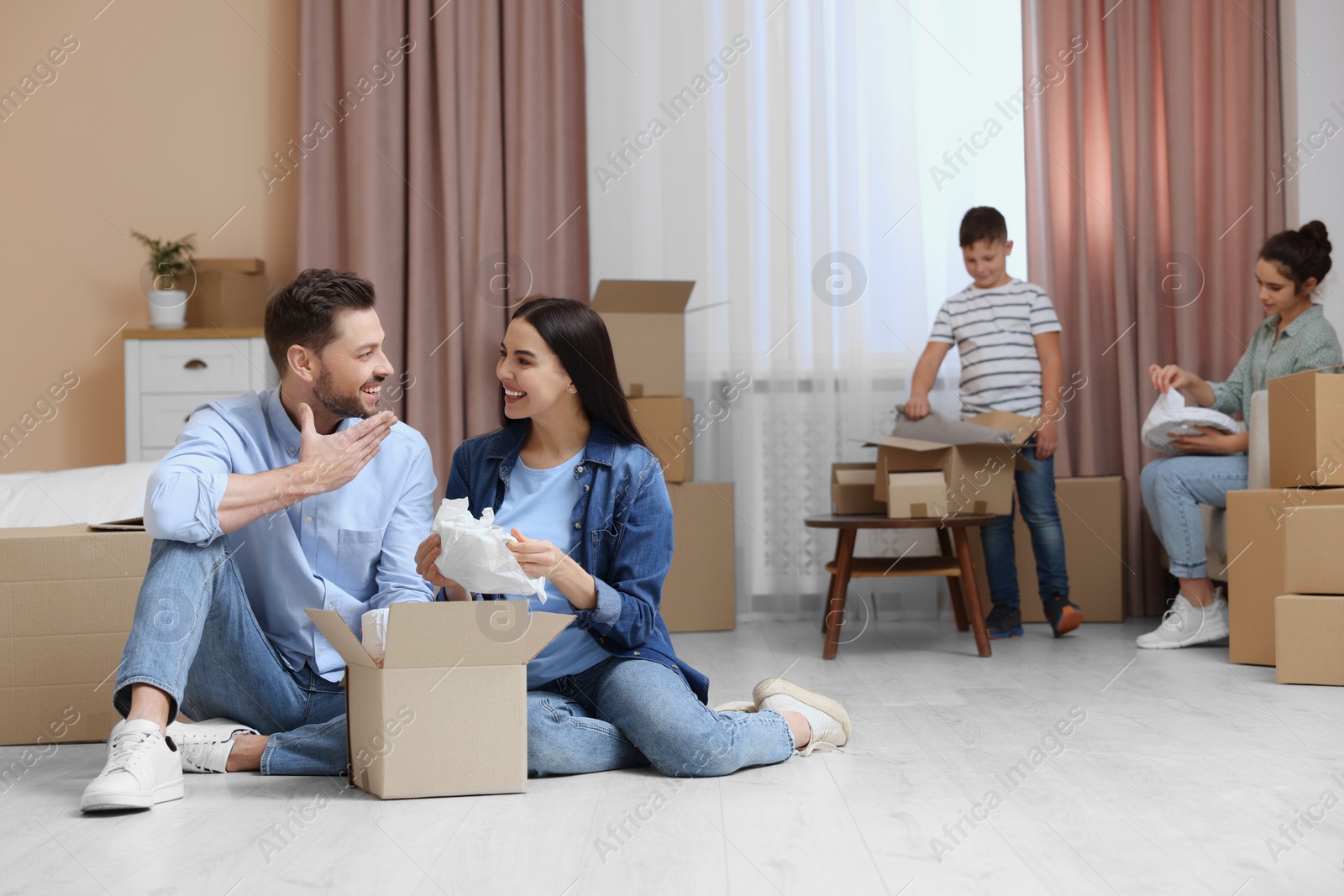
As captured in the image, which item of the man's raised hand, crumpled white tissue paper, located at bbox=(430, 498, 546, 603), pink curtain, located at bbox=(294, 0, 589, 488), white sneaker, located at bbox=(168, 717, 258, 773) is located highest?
pink curtain, located at bbox=(294, 0, 589, 488)

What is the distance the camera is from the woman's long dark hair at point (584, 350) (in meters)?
1.74

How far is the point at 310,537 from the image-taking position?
5.64 ft

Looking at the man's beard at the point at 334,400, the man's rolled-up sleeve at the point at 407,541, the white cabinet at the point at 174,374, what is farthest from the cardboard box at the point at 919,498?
the white cabinet at the point at 174,374

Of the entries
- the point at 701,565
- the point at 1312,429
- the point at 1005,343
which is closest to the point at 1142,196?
the point at 1005,343

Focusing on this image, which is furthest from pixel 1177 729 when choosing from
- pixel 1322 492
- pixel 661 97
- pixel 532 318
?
pixel 661 97

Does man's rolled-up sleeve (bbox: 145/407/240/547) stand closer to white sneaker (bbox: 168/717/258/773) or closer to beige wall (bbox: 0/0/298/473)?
white sneaker (bbox: 168/717/258/773)

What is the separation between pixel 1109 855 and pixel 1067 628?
200 cm

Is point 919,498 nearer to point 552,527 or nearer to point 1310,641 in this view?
point 1310,641

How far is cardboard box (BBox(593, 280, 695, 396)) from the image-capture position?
353 centimetres

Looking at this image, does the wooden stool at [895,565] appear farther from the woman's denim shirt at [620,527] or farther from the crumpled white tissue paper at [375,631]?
the crumpled white tissue paper at [375,631]

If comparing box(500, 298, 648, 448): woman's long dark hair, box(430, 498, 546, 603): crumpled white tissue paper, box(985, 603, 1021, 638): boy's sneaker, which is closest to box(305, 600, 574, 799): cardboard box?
box(430, 498, 546, 603): crumpled white tissue paper

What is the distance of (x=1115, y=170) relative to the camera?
3764 millimetres

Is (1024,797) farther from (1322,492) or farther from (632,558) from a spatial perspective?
(1322,492)

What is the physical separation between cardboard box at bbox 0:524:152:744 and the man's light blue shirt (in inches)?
15.7
